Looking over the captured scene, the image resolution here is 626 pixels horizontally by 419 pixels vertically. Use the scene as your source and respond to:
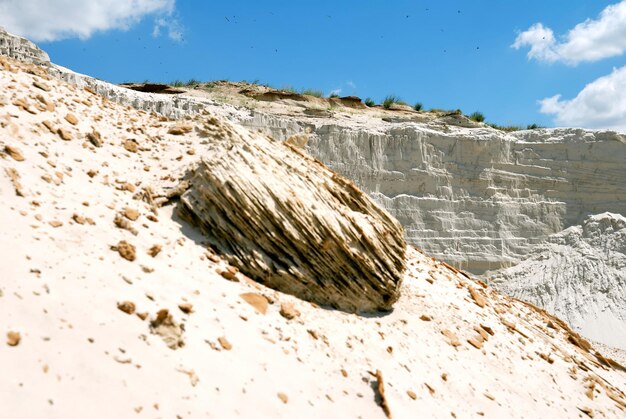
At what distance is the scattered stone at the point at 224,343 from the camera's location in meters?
4.40

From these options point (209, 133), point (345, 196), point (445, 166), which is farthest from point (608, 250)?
point (209, 133)

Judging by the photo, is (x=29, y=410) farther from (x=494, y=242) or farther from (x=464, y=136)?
(x=464, y=136)

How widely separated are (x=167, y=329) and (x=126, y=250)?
0.97 metres

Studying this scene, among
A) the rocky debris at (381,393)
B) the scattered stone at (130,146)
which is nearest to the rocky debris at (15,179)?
the scattered stone at (130,146)

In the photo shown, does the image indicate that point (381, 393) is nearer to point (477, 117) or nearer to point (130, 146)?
point (130, 146)

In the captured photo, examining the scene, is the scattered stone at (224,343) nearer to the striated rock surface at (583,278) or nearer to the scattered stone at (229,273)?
the scattered stone at (229,273)

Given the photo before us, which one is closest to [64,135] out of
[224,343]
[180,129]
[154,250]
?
[180,129]

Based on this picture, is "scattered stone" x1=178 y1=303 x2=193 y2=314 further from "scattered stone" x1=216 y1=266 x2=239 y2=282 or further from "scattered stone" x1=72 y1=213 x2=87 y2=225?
"scattered stone" x1=72 y1=213 x2=87 y2=225

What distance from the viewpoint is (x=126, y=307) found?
4.08 m

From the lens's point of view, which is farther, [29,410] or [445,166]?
[445,166]

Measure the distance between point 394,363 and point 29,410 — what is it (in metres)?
3.57

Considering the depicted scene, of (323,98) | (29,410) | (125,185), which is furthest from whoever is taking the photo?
(323,98)

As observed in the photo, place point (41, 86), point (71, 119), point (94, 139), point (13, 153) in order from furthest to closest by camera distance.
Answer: point (41, 86) → point (71, 119) → point (94, 139) → point (13, 153)

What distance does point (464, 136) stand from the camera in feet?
59.9
